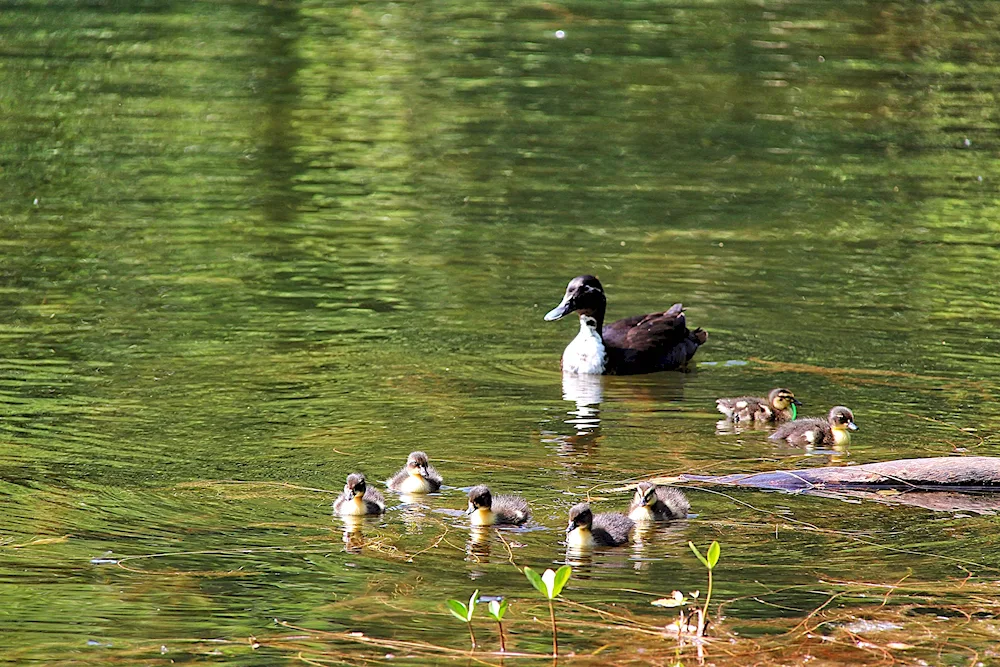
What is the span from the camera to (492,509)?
7.94 metres

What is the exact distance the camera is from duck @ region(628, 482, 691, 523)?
26.1 feet

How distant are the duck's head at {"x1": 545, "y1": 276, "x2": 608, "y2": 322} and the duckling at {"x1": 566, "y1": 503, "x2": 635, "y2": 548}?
4256mm

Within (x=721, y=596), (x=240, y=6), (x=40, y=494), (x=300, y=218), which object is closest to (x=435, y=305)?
(x=300, y=218)

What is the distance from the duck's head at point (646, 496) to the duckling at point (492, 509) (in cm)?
56

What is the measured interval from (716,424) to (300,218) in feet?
21.1

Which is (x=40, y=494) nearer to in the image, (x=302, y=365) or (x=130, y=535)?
(x=130, y=535)

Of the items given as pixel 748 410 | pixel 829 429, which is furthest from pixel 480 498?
pixel 748 410

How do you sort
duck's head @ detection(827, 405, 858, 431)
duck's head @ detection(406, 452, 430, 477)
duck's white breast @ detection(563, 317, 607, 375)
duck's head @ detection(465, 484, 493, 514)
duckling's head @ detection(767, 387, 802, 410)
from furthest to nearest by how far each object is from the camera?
duck's white breast @ detection(563, 317, 607, 375) → duckling's head @ detection(767, 387, 802, 410) → duck's head @ detection(827, 405, 858, 431) → duck's head @ detection(406, 452, 430, 477) → duck's head @ detection(465, 484, 493, 514)

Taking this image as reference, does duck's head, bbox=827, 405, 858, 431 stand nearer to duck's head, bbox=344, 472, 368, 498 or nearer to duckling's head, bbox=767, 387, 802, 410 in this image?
duckling's head, bbox=767, 387, 802, 410

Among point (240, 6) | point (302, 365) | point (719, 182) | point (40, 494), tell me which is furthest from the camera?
point (240, 6)

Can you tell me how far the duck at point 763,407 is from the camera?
1015 centimetres

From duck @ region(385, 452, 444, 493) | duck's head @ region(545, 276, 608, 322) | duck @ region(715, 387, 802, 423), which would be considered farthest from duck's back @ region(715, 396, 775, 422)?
duck @ region(385, 452, 444, 493)

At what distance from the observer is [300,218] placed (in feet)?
51.0

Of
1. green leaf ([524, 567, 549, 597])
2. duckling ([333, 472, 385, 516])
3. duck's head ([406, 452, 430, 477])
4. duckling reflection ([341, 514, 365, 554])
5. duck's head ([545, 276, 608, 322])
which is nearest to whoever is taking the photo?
green leaf ([524, 567, 549, 597])
